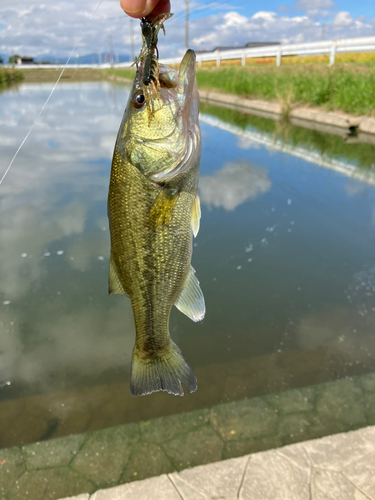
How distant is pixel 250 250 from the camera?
202 inches

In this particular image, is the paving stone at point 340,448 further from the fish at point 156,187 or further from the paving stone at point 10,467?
the paving stone at point 10,467

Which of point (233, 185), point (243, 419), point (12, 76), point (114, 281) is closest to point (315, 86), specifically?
point (233, 185)

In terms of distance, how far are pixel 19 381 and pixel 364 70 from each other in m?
16.7

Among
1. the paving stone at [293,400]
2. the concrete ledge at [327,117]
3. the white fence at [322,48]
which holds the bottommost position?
Result: the paving stone at [293,400]

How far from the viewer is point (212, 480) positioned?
2275 millimetres

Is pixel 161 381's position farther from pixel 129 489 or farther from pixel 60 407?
pixel 60 407

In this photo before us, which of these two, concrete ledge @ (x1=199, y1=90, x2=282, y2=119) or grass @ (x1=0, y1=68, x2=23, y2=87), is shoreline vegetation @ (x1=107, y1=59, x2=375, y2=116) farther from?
grass @ (x1=0, y1=68, x2=23, y2=87)

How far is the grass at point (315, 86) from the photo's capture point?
12305 mm

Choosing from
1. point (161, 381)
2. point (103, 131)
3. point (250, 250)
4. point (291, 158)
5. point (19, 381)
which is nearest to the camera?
point (161, 381)

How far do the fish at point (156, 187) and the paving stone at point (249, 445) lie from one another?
66.6 inches

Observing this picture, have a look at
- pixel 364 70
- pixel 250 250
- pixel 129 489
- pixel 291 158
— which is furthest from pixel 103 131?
pixel 129 489

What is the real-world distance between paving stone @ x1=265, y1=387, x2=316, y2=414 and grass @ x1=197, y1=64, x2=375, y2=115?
11.2 meters

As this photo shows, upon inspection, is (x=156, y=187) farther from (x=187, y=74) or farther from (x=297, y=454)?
Answer: (x=297, y=454)

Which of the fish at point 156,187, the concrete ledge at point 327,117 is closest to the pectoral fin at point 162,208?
the fish at point 156,187
